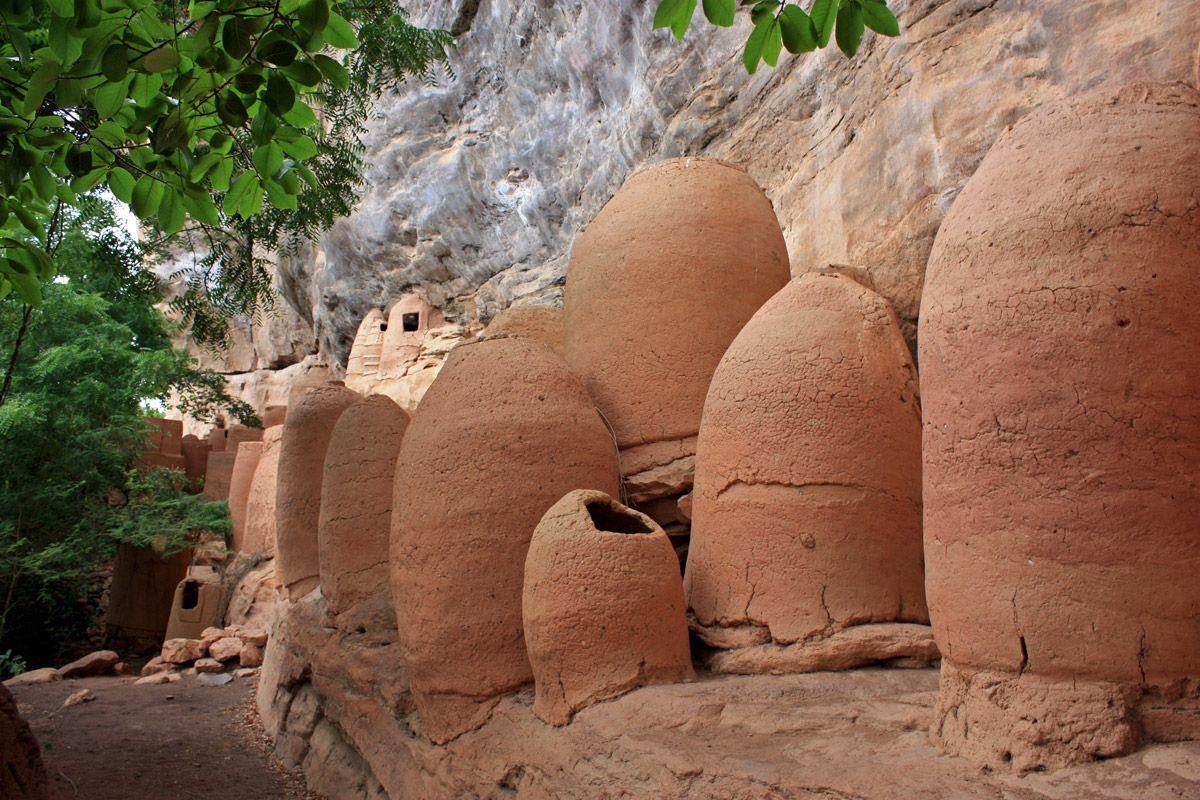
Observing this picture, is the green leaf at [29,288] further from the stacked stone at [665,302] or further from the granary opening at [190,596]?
the granary opening at [190,596]

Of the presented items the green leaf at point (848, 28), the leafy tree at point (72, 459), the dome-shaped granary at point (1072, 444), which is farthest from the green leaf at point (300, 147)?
the leafy tree at point (72, 459)

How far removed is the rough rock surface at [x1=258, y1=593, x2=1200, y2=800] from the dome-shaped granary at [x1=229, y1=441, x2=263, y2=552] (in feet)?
Answer: 29.1

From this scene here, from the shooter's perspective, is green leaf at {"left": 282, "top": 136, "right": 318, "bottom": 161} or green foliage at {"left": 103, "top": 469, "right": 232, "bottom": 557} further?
green foliage at {"left": 103, "top": 469, "right": 232, "bottom": 557}

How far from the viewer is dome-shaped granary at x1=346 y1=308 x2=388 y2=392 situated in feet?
57.6

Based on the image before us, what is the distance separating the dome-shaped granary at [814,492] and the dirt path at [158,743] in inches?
129

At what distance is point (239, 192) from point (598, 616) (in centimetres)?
191

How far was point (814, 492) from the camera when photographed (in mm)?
3893

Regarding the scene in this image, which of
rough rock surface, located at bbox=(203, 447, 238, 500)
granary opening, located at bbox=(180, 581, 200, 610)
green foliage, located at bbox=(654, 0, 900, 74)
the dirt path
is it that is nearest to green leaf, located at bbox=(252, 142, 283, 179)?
green foliage, located at bbox=(654, 0, 900, 74)

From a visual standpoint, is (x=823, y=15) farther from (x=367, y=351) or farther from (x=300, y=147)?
(x=367, y=351)

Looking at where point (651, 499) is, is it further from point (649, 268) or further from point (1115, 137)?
point (1115, 137)

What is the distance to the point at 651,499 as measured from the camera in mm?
4887

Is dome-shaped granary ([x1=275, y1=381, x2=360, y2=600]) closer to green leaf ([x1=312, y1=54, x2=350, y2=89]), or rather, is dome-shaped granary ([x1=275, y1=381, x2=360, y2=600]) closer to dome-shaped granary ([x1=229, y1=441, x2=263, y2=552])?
green leaf ([x1=312, y1=54, x2=350, y2=89])

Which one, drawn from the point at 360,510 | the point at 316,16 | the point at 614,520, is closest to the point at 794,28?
the point at 316,16

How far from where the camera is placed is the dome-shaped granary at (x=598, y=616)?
147 inches
